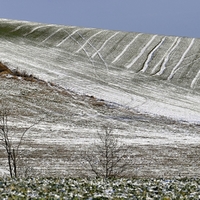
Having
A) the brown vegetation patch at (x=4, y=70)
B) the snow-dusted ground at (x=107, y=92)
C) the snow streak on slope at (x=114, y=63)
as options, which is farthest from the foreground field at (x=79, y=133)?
the snow streak on slope at (x=114, y=63)

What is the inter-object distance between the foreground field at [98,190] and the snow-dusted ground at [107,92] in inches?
451

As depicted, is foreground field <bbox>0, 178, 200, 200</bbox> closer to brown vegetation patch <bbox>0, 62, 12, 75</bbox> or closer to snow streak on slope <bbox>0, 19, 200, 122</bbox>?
snow streak on slope <bbox>0, 19, 200, 122</bbox>

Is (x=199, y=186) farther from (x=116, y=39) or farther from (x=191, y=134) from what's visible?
(x=116, y=39)

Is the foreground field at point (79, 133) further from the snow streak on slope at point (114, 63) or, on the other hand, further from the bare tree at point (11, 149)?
the snow streak on slope at point (114, 63)

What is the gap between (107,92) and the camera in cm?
5262

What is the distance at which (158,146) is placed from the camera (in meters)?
32.6

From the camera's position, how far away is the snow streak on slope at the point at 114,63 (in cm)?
5184

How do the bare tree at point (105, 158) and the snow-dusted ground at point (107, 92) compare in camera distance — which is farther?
the snow-dusted ground at point (107, 92)

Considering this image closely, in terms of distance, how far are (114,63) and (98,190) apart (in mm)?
56336

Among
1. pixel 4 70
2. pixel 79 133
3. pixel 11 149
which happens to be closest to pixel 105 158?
pixel 11 149

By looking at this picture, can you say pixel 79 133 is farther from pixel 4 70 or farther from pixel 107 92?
pixel 4 70

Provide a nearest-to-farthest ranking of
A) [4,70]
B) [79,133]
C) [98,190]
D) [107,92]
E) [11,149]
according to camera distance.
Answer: [98,190]
[11,149]
[79,133]
[107,92]
[4,70]

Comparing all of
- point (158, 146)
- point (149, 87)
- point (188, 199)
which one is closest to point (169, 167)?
point (158, 146)

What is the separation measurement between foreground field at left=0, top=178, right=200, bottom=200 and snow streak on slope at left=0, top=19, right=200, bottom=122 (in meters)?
32.6
